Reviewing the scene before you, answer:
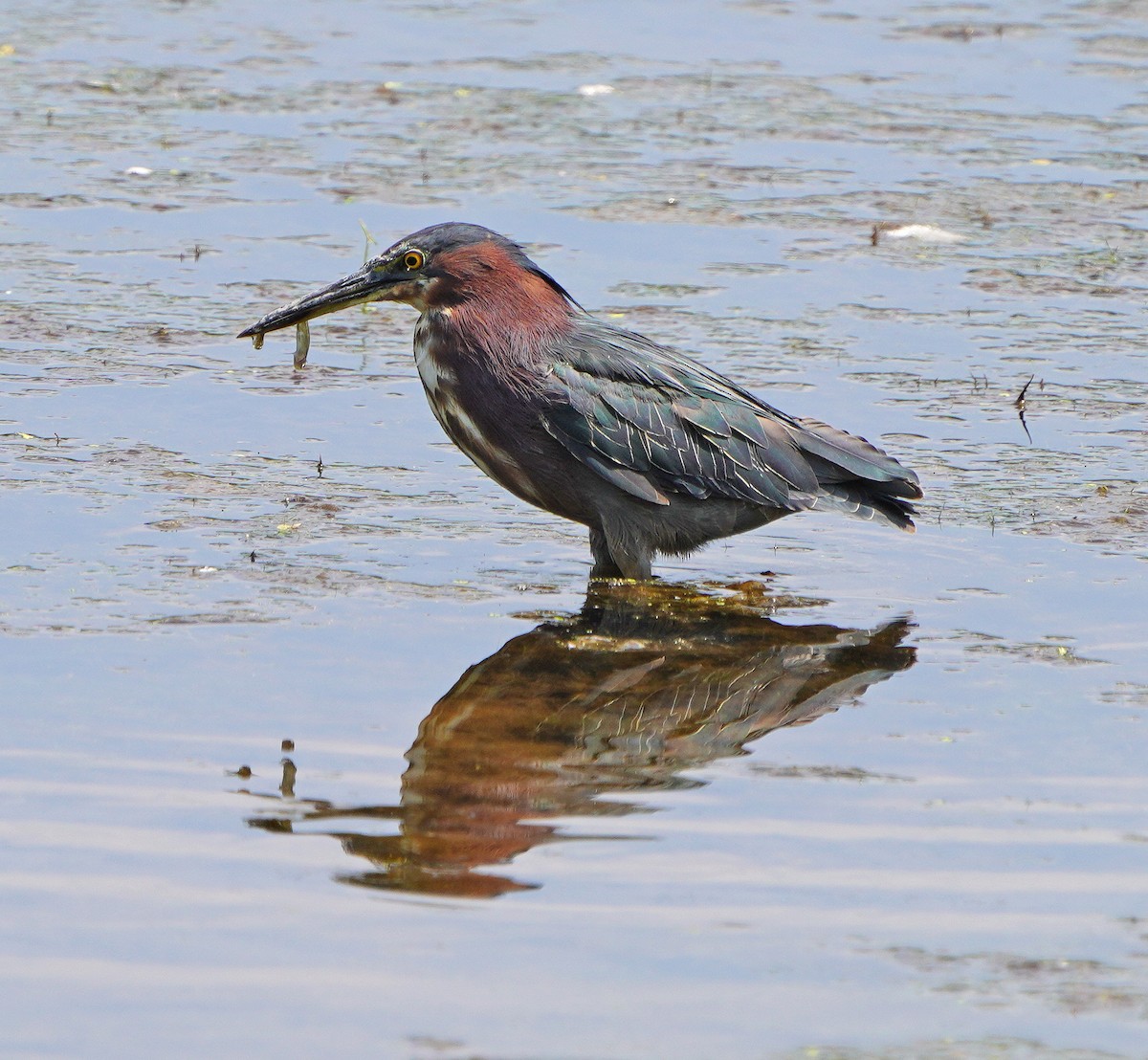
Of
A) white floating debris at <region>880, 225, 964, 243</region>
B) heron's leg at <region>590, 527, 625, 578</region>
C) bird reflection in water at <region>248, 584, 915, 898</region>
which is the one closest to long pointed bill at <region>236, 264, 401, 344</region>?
heron's leg at <region>590, 527, 625, 578</region>

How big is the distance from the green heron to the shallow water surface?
0.25 metres

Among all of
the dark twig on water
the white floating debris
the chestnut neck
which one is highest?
the white floating debris

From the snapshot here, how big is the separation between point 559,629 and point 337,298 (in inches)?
59.6

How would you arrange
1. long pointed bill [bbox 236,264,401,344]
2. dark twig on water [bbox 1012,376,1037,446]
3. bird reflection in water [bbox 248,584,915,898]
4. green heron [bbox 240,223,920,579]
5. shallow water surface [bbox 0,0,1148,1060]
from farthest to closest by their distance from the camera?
dark twig on water [bbox 1012,376,1037,446] < long pointed bill [bbox 236,264,401,344] < green heron [bbox 240,223,920,579] < bird reflection in water [bbox 248,584,915,898] < shallow water surface [bbox 0,0,1148,1060]

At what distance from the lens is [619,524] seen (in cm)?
666

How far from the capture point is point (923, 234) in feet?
36.0

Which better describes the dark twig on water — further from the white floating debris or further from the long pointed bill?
the long pointed bill

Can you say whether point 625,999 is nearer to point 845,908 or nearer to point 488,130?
point 845,908

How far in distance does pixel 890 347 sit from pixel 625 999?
5836mm

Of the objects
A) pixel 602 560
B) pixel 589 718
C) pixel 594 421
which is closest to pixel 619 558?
pixel 602 560

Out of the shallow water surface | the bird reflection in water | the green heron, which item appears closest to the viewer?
the shallow water surface

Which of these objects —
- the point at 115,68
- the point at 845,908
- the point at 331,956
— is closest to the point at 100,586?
the point at 331,956

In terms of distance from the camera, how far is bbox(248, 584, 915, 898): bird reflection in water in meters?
4.64

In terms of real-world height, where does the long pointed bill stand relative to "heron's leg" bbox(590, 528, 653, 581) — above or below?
above
